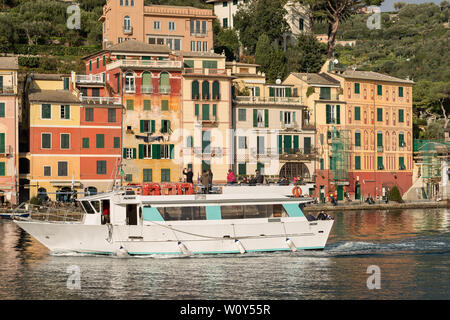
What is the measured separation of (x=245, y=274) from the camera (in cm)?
3569

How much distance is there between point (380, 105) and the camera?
90.6 m

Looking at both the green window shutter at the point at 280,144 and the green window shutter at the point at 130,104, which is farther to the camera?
the green window shutter at the point at 280,144

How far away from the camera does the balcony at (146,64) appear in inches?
3004

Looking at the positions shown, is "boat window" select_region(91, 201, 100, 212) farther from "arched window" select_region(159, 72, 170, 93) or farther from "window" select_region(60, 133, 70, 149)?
"arched window" select_region(159, 72, 170, 93)

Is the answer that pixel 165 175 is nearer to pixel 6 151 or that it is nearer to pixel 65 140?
pixel 65 140

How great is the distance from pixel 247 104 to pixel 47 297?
5198cm

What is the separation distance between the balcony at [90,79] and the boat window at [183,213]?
39599 millimetres

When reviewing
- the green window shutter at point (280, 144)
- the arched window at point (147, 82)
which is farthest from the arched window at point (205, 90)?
the green window shutter at point (280, 144)

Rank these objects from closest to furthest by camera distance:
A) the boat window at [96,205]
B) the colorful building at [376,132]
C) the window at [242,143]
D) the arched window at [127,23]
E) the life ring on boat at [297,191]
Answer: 1. the boat window at [96,205]
2. the life ring on boat at [297,191]
3. the window at [242,143]
4. the colorful building at [376,132]
5. the arched window at [127,23]

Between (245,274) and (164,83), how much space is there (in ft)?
145

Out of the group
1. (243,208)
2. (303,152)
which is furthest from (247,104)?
(243,208)

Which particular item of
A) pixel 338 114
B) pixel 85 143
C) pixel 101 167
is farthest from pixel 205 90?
pixel 338 114

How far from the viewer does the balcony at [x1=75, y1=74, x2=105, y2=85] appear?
7675cm

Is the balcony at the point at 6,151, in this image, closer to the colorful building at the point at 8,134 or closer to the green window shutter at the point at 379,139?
the colorful building at the point at 8,134
